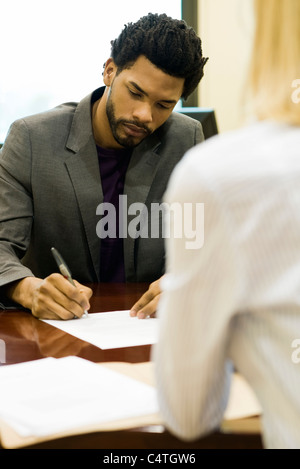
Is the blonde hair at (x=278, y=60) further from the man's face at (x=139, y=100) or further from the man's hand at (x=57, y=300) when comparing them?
the man's face at (x=139, y=100)

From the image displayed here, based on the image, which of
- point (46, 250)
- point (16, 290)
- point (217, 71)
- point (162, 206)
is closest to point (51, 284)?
point (16, 290)

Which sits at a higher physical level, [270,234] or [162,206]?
[270,234]

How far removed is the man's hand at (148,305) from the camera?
1.57 meters

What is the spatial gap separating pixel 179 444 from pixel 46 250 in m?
1.38

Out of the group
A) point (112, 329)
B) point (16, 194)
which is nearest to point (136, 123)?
point (16, 194)

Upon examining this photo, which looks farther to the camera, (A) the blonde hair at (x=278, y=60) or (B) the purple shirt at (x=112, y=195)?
(B) the purple shirt at (x=112, y=195)

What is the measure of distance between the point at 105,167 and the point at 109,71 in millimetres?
339

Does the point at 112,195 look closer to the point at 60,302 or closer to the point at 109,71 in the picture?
the point at 109,71

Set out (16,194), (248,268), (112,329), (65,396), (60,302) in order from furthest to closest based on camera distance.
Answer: (16,194), (60,302), (112,329), (65,396), (248,268)

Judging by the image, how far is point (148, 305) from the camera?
1.58m

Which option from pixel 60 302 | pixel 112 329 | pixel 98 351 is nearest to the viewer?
pixel 98 351

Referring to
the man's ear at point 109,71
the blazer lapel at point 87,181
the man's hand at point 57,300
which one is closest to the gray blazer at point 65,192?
the blazer lapel at point 87,181
